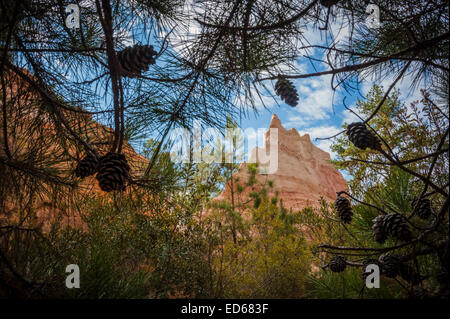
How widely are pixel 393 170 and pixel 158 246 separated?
1021mm

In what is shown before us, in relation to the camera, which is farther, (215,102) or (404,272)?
(215,102)

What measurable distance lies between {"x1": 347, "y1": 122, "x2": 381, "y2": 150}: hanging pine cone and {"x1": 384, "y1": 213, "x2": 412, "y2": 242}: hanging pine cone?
0.12 metres

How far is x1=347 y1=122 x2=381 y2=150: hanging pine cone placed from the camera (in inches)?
17.1

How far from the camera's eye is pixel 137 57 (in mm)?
519

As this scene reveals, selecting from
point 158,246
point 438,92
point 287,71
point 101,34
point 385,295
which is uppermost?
point 101,34

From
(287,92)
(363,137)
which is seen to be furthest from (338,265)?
(287,92)

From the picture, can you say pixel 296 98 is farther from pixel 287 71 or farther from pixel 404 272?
pixel 404 272

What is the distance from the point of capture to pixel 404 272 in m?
0.45

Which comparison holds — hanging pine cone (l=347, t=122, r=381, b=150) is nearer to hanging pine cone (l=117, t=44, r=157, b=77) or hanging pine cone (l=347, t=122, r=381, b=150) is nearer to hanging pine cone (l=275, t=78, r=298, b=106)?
hanging pine cone (l=275, t=78, r=298, b=106)

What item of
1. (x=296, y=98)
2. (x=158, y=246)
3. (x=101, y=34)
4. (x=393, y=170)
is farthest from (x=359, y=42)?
(x=158, y=246)

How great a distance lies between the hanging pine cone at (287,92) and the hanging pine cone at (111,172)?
0.48 meters

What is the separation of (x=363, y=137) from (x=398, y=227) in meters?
0.16

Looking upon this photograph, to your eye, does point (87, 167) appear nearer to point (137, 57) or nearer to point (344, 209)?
point (137, 57)
